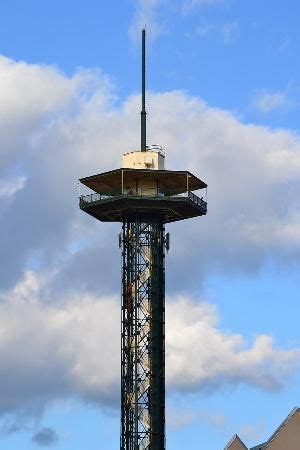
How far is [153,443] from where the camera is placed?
131m

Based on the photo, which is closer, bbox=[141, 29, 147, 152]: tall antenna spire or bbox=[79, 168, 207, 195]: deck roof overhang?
bbox=[79, 168, 207, 195]: deck roof overhang

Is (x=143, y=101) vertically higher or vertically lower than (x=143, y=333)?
higher

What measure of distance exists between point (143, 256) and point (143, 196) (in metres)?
7.00

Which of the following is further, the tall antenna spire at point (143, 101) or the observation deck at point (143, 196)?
the tall antenna spire at point (143, 101)

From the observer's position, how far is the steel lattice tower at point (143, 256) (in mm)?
131875

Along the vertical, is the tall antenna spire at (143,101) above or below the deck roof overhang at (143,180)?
above

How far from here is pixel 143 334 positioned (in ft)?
439

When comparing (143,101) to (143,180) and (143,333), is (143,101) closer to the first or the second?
(143,180)

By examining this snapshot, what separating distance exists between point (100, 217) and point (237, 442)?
1270 inches

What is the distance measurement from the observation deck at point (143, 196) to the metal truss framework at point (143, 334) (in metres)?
1.85

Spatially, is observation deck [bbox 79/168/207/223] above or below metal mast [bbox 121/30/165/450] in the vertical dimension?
above

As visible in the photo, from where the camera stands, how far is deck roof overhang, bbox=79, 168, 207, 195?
13750 cm

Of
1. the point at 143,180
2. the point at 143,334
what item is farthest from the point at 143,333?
the point at 143,180

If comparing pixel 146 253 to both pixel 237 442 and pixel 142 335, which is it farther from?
pixel 237 442
